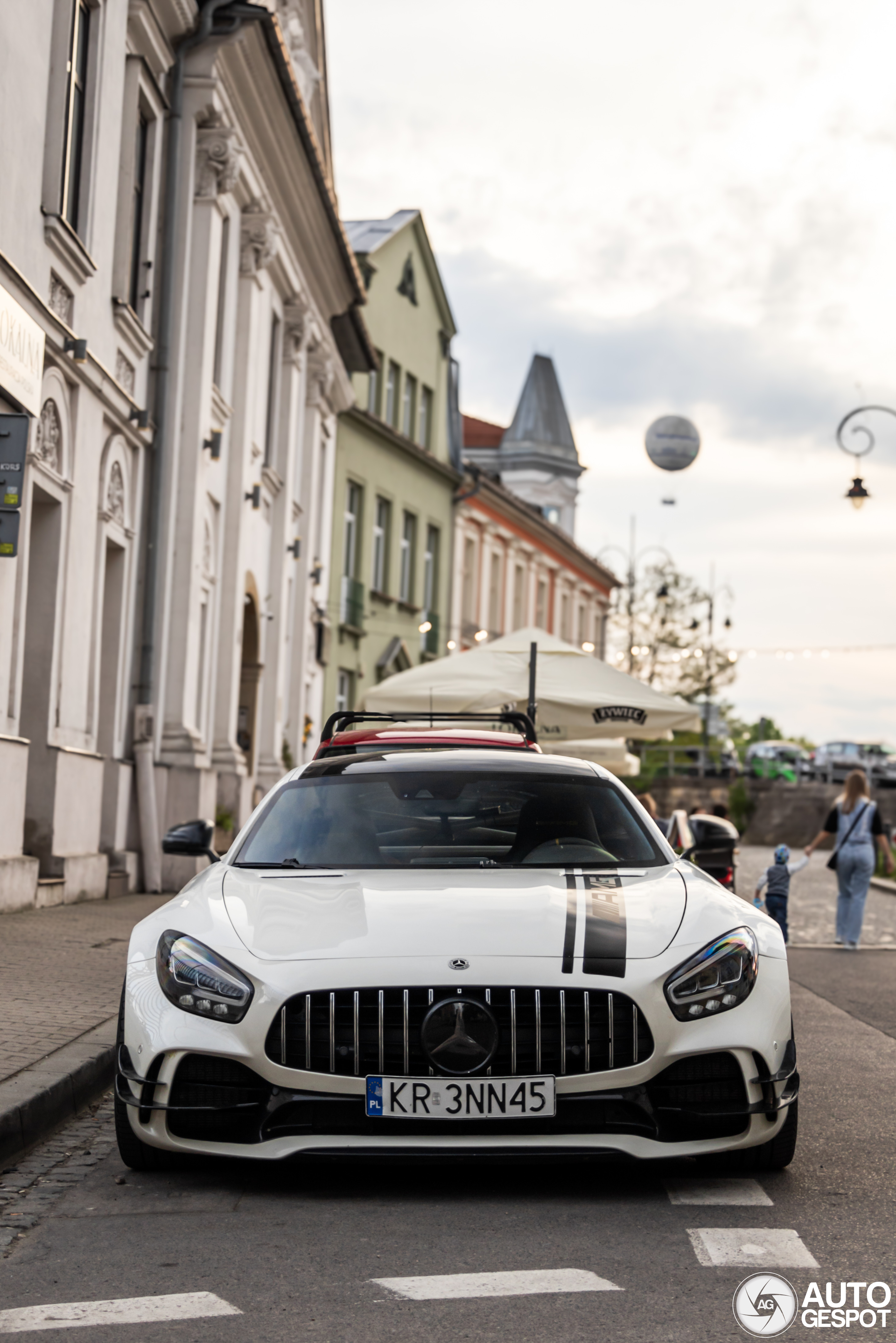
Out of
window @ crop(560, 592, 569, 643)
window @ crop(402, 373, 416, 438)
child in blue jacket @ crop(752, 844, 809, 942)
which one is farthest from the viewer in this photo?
window @ crop(560, 592, 569, 643)

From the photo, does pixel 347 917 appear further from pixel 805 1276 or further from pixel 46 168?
pixel 46 168

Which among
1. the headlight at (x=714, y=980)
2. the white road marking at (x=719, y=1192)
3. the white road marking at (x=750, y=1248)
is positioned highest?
the headlight at (x=714, y=980)

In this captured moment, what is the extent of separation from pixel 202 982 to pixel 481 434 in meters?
59.1

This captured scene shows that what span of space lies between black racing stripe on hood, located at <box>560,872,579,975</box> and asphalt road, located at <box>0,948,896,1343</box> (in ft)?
2.21

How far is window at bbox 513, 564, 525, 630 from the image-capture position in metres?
51.3

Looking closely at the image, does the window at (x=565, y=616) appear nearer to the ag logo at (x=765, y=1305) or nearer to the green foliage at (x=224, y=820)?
the green foliage at (x=224, y=820)

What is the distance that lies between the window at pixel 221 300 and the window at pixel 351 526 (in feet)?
48.3

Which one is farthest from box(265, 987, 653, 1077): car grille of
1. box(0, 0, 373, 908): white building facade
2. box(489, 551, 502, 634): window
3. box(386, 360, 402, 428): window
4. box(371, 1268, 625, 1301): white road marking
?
box(489, 551, 502, 634): window

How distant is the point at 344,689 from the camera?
121 ft

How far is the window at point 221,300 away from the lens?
21047 mm

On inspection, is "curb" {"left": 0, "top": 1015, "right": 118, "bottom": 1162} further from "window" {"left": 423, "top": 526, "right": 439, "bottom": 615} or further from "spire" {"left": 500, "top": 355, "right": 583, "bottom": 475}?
"spire" {"left": 500, "top": 355, "right": 583, "bottom": 475}

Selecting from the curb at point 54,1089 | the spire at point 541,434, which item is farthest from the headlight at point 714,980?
the spire at point 541,434

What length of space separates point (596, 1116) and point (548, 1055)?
227 mm

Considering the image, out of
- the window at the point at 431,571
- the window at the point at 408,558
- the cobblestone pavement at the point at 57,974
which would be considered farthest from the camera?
the window at the point at 431,571
